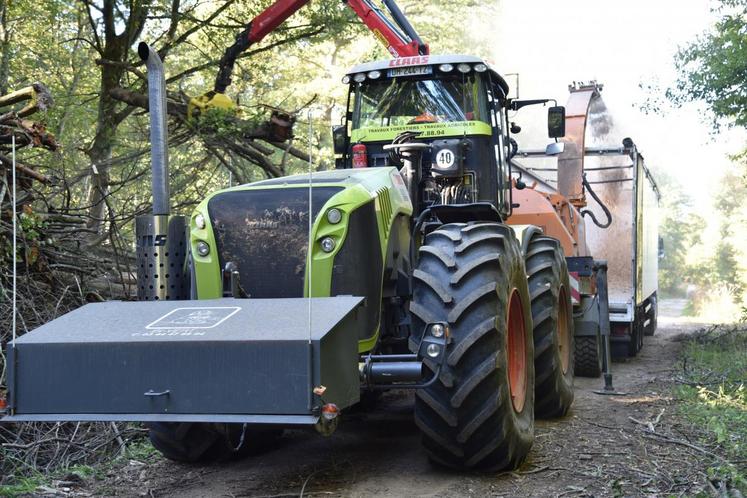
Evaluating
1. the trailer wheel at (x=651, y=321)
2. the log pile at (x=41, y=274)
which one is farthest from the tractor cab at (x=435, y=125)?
the trailer wheel at (x=651, y=321)

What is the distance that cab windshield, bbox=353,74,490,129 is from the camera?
756cm

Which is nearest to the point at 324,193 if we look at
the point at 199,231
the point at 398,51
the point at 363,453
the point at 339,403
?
the point at 199,231

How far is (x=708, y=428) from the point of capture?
6.79 meters

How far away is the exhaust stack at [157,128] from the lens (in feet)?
20.1

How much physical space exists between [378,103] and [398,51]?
3.70 metres

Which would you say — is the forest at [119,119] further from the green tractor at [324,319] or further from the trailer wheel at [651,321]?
the trailer wheel at [651,321]

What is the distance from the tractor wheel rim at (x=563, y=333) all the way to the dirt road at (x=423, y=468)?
65 cm

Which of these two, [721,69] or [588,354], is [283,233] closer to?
[588,354]

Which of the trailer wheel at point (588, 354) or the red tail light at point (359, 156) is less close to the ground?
the red tail light at point (359, 156)

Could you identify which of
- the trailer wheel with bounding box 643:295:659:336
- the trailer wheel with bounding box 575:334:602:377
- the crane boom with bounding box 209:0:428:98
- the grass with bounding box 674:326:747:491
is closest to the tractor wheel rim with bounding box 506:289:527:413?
the grass with bounding box 674:326:747:491

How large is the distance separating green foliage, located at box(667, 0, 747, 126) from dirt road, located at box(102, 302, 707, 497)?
24.8ft

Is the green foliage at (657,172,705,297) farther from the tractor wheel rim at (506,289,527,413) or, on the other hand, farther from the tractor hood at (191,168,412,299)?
the tractor hood at (191,168,412,299)

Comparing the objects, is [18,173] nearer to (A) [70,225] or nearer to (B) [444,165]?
(A) [70,225]

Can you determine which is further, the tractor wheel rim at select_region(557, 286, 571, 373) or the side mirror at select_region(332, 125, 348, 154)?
the tractor wheel rim at select_region(557, 286, 571, 373)
